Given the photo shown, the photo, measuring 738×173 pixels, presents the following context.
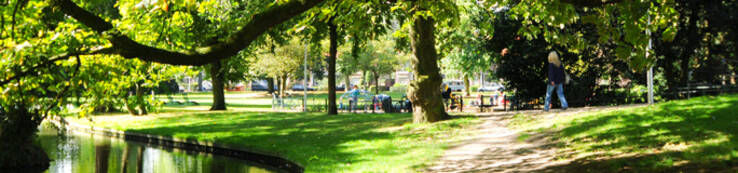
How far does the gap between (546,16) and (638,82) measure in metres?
17.4

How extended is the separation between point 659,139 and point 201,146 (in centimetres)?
1272

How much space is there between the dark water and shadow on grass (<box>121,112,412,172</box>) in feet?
2.83

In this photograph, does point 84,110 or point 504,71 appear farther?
point 504,71

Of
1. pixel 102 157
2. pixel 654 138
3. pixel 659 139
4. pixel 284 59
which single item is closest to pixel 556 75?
pixel 654 138

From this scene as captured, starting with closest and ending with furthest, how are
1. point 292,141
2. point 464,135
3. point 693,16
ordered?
point 464,135 < point 292,141 < point 693,16

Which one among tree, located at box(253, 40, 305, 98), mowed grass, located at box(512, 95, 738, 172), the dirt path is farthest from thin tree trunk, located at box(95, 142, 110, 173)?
tree, located at box(253, 40, 305, 98)

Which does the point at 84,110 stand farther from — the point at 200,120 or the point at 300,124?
the point at 200,120

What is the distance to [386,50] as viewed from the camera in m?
66.6

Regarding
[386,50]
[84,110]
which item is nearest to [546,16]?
[84,110]

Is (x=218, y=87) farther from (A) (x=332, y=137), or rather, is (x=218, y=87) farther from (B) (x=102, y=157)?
(A) (x=332, y=137)

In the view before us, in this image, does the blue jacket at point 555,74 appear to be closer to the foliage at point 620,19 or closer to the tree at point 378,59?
the foliage at point 620,19

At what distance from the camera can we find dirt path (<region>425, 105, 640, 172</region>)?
9868 mm

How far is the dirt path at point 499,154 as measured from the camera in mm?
9868

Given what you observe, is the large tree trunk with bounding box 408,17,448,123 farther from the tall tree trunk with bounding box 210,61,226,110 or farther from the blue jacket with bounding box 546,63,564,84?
the tall tree trunk with bounding box 210,61,226,110
